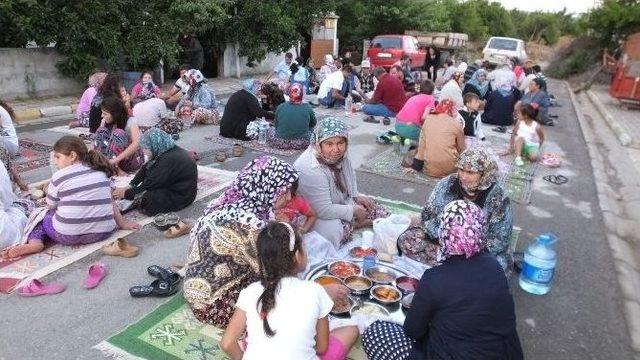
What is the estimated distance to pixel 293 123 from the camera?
7852 mm

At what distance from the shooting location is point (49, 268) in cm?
405

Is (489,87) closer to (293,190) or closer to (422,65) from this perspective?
(422,65)

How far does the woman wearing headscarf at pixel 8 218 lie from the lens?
420 cm

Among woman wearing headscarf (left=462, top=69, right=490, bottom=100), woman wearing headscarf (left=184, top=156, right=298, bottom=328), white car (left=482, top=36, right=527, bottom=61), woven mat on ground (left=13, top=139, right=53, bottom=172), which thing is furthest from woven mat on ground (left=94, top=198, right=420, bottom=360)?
white car (left=482, top=36, right=527, bottom=61)

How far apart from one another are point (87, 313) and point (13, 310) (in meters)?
0.54

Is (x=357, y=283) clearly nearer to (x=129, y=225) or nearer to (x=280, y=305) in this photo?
(x=280, y=305)

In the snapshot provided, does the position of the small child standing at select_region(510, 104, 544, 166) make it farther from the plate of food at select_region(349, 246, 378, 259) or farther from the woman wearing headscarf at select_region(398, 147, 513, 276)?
the plate of food at select_region(349, 246, 378, 259)

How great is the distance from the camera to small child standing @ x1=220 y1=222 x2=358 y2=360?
227 centimetres

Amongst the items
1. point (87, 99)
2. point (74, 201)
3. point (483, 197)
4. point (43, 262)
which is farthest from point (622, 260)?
point (87, 99)

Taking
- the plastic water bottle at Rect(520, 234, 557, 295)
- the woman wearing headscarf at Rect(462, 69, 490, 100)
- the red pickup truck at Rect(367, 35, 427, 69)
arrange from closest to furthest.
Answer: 1. the plastic water bottle at Rect(520, 234, 557, 295)
2. the woman wearing headscarf at Rect(462, 69, 490, 100)
3. the red pickup truck at Rect(367, 35, 427, 69)

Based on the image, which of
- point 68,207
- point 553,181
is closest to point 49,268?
point 68,207

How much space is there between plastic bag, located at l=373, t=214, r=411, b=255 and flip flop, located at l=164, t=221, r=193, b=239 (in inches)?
75.4

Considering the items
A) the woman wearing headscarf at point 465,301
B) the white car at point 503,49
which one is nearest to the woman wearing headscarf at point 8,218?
the woman wearing headscarf at point 465,301

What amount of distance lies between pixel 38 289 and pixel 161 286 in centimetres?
96
